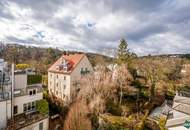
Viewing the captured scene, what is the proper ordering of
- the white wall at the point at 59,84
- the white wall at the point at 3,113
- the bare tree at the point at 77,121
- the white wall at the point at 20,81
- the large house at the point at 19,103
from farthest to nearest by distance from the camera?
the white wall at the point at 59,84
the white wall at the point at 20,81
the bare tree at the point at 77,121
the large house at the point at 19,103
the white wall at the point at 3,113

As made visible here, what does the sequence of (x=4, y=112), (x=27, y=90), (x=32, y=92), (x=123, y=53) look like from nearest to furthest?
(x=4, y=112)
(x=27, y=90)
(x=32, y=92)
(x=123, y=53)

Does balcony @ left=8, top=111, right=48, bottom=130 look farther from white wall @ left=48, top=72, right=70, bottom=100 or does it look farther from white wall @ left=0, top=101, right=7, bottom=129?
white wall @ left=48, top=72, right=70, bottom=100

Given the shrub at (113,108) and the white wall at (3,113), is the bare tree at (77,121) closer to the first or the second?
the shrub at (113,108)

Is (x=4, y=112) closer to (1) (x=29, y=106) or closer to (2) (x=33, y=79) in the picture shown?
(1) (x=29, y=106)

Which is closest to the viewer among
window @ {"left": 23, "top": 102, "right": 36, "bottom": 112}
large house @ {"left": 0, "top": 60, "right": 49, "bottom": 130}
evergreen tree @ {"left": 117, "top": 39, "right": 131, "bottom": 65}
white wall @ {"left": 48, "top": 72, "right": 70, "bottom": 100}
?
large house @ {"left": 0, "top": 60, "right": 49, "bottom": 130}

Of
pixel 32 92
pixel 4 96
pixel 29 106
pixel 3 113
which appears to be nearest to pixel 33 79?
pixel 32 92

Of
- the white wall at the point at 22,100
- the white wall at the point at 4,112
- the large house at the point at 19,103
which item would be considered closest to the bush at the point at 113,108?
the large house at the point at 19,103

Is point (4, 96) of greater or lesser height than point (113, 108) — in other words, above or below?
above

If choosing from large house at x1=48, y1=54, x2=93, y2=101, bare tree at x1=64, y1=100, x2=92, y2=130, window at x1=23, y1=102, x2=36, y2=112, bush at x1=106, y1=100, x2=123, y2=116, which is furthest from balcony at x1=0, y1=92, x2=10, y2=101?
bush at x1=106, y1=100, x2=123, y2=116
